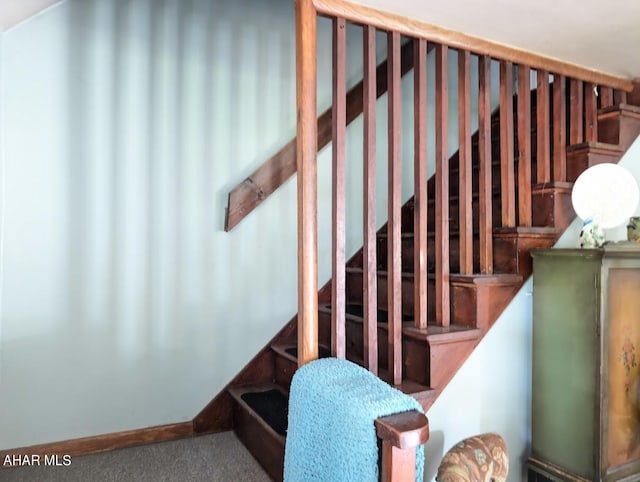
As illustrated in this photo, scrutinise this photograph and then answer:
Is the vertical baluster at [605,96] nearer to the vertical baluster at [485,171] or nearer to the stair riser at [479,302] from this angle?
the vertical baluster at [485,171]

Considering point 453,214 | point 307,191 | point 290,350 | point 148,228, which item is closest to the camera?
point 307,191

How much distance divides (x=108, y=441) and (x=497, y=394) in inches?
67.8

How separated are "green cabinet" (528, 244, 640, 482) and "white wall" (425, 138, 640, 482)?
73 mm

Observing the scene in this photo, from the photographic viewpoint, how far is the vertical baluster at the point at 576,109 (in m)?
2.04

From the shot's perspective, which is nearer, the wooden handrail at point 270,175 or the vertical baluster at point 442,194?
the vertical baluster at point 442,194

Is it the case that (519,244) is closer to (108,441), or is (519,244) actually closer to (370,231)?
(370,231)

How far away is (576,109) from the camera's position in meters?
2.04

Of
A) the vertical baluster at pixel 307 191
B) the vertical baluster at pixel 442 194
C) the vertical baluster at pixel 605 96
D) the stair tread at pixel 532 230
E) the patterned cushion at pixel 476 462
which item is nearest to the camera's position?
the patterned cushion at pixel 476 462

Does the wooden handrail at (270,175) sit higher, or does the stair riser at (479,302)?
the wooden handrail at (270,175)

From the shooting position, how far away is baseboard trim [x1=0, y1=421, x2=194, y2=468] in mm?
1899

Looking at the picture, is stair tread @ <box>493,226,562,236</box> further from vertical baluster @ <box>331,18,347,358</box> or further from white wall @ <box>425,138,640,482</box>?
vertical baluster @ <box>331,18,347,358</box>

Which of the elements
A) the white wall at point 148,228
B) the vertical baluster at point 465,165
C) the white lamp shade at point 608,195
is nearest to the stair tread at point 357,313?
the white wall at point 148,228

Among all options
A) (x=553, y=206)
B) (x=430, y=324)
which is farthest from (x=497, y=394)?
(x=553, y=206)

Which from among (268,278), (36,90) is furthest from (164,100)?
(268,278)
